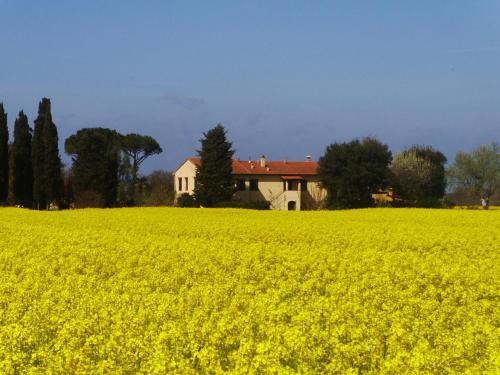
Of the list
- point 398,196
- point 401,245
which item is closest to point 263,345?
point 401,245

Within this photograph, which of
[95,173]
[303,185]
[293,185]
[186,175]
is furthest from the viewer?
[186,175]

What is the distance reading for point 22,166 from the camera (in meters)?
60.6

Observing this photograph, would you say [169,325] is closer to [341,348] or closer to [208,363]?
[208,363]

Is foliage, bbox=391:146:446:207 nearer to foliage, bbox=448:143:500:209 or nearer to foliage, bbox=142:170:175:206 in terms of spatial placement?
foliage, bbox=448:143:500:209

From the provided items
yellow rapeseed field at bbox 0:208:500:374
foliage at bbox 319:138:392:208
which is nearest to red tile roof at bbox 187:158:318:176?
foliage at bbox 319:138:392:208

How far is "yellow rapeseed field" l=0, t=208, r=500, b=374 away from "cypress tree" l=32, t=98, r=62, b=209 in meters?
41.9

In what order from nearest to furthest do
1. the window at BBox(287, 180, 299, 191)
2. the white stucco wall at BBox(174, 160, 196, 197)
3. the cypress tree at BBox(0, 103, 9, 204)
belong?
1. the cypress tree at BBox(0, 103, 9, 204)
2. the window at BBox(287, 180, 299, 191)
3. the white stucco wall at BBox(174, 160, 196, 197)

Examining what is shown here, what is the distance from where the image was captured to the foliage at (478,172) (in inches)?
3059

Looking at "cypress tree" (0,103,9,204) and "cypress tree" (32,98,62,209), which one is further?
"cypress tree" (0,103,9,204)

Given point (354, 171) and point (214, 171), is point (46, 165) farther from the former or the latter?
point (354, 171)

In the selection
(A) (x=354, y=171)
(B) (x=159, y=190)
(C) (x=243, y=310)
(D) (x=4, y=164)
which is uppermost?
(D) (x=4, y=164)

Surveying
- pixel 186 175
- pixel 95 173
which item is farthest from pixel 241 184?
pixel 95 173

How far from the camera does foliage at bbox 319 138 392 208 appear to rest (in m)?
61.7

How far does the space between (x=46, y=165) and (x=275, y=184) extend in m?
26.2
